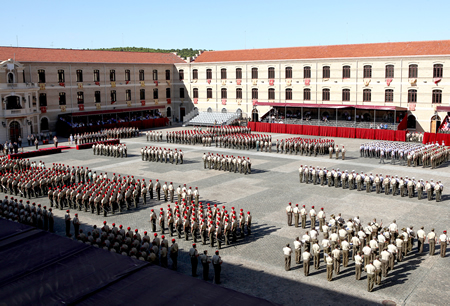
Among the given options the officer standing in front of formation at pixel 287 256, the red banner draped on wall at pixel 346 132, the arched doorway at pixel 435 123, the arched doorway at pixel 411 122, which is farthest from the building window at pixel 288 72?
the officer standing in front of formation at pixel 287 256

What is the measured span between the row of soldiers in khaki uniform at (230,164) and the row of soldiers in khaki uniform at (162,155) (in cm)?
284

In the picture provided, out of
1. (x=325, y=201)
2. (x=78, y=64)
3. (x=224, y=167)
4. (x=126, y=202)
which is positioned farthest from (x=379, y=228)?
(x=78, y=64)

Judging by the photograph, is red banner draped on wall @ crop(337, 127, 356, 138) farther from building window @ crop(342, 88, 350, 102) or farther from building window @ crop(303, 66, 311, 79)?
building window @ crop(303, 66, 311, 79)

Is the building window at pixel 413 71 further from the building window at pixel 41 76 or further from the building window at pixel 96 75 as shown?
the building window at pixel 41 76

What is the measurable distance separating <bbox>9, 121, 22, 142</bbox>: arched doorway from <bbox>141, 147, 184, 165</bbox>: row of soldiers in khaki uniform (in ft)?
61.0

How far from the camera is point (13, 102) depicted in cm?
4616

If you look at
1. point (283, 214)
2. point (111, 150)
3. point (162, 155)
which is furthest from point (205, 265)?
point (111, 150)

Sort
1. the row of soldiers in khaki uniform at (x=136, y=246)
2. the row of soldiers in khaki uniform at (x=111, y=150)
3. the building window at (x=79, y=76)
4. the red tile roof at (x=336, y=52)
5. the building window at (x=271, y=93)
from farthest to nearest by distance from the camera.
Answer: the building window at (x=271, y=93) < the building window at (x=79, y=76) < the red tile roof at (x=336, y=52) < the row of soldiers in khaki uniform at (x=111, y=150) < the row of soldiers in khaki uniform at (x=136, y=246)

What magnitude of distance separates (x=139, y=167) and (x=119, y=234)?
56.5 feet

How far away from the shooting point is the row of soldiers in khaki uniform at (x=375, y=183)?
23.1m

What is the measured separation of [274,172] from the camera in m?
30.3

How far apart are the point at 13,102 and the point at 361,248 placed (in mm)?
42145

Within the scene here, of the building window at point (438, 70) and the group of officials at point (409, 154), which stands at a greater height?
the building window at point (438, 70)

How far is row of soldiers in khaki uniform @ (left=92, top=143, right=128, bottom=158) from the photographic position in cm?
3716
